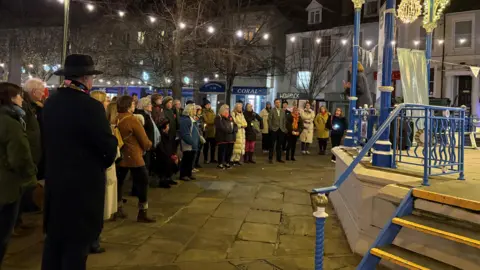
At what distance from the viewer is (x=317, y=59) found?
1118 inches

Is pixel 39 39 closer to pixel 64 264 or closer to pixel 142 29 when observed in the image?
pixel 142 29

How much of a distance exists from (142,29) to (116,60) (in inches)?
122

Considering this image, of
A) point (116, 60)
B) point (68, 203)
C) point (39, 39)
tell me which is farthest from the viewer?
point (39, 39)

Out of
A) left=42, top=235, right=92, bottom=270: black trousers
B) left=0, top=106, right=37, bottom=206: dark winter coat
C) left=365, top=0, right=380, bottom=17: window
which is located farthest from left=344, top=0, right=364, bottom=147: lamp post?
left=365, top=0, right=380, bottom=17: window

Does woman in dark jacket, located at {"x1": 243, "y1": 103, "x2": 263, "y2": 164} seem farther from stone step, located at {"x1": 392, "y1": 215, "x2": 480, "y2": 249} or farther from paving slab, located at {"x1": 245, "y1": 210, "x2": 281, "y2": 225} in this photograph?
stone step, located at {"x1": 392, "y1": 215, "x2": 480, "y2": 249}

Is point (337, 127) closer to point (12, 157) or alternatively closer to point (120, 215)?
point (120, 215)

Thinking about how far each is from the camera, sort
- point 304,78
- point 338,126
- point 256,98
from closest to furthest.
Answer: point 338,126
point 304,78
point 256,98

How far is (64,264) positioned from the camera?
254 centimetres

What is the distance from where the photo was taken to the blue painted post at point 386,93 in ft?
16.7

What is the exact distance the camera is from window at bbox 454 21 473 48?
78.1 ft

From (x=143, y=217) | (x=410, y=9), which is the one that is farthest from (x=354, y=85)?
(x=143, y=217)

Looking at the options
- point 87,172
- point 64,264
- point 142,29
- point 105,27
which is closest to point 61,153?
point 87,172

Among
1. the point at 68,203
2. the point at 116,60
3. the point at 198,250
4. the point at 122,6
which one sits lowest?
the point at 198,250

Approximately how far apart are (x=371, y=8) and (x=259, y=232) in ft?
89.4
